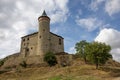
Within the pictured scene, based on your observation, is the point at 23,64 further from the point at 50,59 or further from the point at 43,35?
the point at 43,35

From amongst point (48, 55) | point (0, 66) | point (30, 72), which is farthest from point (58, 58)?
point (0, 66)

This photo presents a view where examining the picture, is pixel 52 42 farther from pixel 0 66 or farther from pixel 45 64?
pixel 0 66

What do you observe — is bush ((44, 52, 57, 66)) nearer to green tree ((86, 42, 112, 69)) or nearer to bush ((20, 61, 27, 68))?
bush ((20, 61, 27, 68))

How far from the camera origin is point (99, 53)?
5162 cm

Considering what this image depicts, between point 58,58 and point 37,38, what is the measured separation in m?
16.5

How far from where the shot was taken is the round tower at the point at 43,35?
79.4 meters

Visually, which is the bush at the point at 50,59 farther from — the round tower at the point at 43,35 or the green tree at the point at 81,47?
the green tree at the point at 81,47

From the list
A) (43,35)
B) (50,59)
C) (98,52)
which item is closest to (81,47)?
(50,59)

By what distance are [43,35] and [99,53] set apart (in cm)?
3425

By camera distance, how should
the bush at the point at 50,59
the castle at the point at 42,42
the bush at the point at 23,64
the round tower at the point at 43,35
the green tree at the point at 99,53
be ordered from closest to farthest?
the green tree at the point at 99,53 → the bush at the point at 50,59 → the bush at the point at 23,64 → the round tower at the point at 43,35 → the castle at the point at 42,42

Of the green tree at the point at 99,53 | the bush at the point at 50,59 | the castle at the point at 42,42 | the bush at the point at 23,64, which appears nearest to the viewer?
the green tree at the point at 99,53

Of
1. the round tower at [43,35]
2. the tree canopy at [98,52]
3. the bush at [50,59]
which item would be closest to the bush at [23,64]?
the round tower at [43,35]

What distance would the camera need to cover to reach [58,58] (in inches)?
2908

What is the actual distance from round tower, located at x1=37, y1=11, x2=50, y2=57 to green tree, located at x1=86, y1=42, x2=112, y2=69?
96.9 ft
